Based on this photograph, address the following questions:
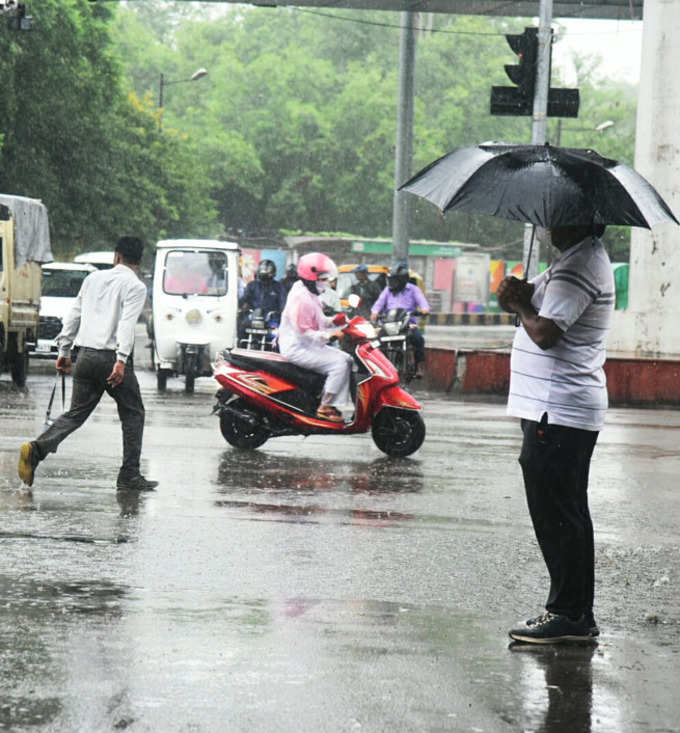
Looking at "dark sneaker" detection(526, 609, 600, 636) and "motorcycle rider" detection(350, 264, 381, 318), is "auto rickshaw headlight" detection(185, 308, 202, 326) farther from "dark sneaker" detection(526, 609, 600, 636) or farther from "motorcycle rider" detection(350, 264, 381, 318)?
"dark sneaker" detection(526, 609, 600, 636)

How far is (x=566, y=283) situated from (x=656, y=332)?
1568 cm

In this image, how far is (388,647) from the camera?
5.27 meters

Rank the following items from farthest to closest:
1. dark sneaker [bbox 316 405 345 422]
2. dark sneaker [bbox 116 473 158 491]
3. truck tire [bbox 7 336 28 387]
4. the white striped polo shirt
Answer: truck tire [bbox 7 336 28 387] < dark sneaker [bbox 316 405 345 422] < dark sneaker [bbox 116 473 158 491] < the white striped polo shirt

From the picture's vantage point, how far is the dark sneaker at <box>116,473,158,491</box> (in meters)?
9.18

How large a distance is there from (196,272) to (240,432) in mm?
8593

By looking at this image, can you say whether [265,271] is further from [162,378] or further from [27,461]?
[27,461]

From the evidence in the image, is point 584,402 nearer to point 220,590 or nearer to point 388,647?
point 388,647

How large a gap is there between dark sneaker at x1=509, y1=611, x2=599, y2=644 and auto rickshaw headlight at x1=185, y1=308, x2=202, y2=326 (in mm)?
14284

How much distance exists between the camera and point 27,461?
346 inches

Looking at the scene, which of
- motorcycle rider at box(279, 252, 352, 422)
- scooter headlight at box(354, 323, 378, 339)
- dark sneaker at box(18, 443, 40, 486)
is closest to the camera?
dark sneaker at box(18, 443, 40, 486)

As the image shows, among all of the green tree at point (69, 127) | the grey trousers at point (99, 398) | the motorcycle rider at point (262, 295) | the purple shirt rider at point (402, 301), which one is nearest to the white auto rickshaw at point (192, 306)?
the motorcycle rider at point (262, 295)

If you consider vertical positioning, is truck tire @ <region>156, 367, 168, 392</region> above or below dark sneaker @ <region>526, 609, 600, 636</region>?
below

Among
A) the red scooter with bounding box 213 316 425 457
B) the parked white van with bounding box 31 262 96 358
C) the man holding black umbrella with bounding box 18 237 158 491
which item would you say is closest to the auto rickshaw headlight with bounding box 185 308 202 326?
the parked white van with bounding box 31 262 96 358

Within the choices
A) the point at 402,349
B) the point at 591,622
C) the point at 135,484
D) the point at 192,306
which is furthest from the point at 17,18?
the point at 591,622
